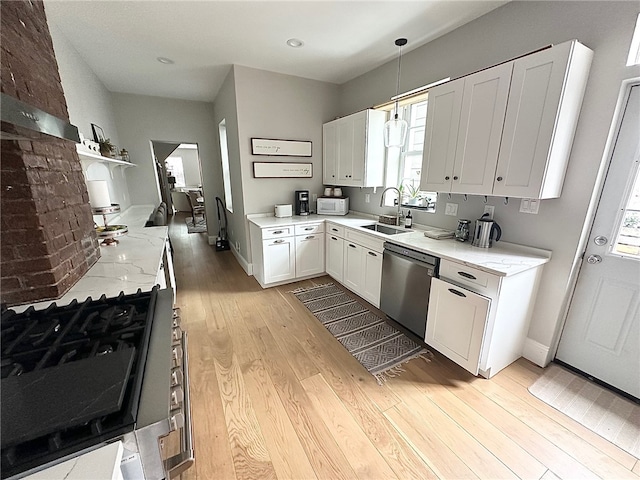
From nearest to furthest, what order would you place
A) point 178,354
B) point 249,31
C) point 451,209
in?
point 178,354
point 249,31
point 451,209

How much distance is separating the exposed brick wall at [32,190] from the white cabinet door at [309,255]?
223 cm

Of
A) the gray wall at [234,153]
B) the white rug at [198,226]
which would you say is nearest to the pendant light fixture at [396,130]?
the gray wall at [234,153]

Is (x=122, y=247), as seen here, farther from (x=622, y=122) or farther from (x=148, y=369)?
(x=622, y=122)

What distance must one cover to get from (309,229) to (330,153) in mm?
1199

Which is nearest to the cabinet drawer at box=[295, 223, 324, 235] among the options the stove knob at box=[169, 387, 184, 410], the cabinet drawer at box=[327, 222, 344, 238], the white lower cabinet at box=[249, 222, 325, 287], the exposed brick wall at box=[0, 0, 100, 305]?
the white lower cabinet at box=[249, 222, 325, 287]

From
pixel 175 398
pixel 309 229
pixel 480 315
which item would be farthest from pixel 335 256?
pixel 175 398

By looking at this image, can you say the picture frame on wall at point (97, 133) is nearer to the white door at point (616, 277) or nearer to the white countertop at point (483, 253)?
the white countertop at point (483, 253)

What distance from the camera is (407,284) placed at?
2297mm

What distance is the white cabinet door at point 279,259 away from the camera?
3195 mm

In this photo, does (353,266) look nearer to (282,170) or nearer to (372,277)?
(372,277)

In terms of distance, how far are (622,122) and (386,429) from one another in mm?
2391

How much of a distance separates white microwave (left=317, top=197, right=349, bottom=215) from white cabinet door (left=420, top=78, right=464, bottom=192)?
1461mm

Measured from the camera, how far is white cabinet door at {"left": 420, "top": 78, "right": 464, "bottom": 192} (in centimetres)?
210

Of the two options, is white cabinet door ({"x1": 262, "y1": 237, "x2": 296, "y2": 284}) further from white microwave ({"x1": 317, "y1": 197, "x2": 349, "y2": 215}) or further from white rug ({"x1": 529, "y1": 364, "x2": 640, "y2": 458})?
→ white rug ({"x1": 529, "y1": 364, "x2": 640, "y2": 458})
